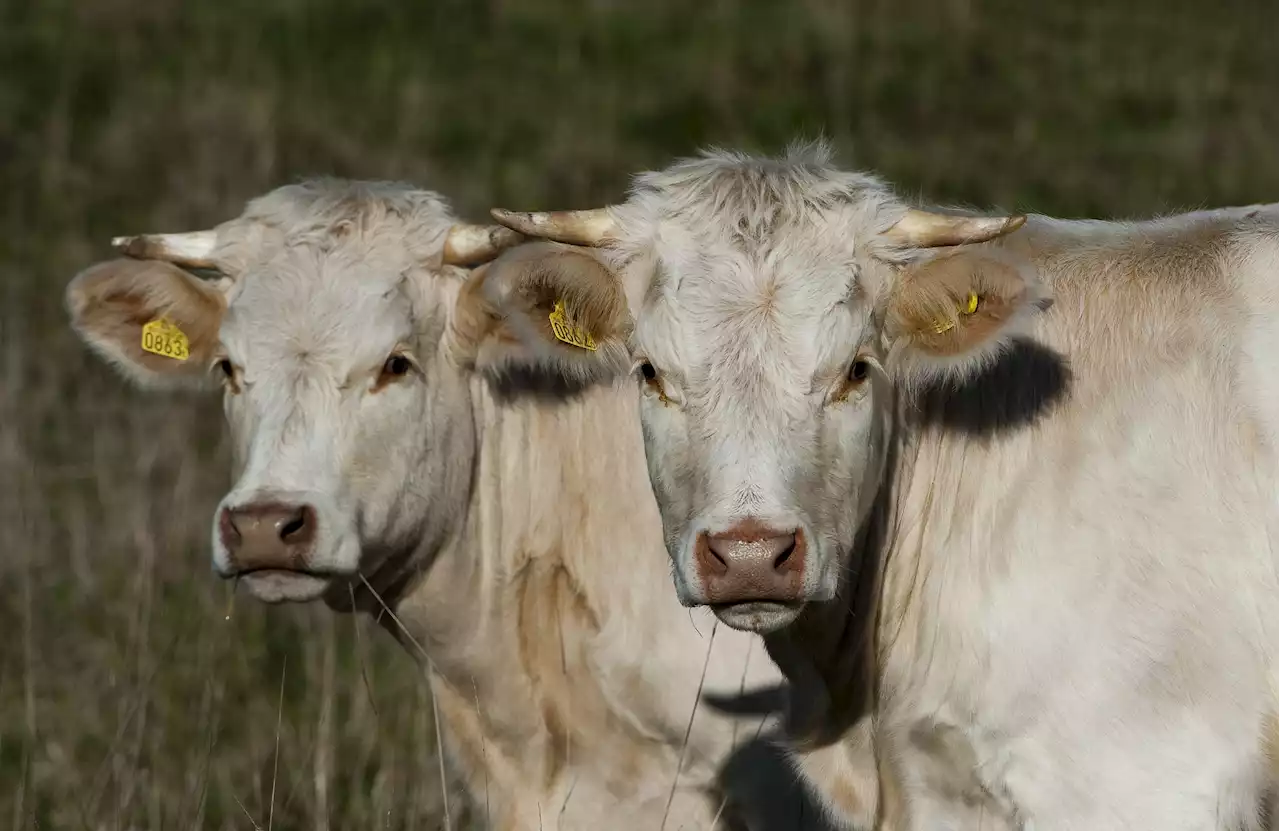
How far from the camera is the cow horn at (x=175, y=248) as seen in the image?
6578 mm

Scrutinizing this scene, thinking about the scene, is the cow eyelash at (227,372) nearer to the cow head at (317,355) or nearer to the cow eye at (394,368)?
the cow head at (317,355)

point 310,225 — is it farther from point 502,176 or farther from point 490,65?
point 490,65

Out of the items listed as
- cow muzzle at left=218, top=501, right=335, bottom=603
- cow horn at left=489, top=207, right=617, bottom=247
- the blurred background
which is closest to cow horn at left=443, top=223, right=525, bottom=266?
cow horn at left=489, top=207, right=617, bottom=247

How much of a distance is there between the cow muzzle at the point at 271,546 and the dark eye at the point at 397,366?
24.1 inches

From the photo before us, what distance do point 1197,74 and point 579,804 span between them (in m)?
13.6

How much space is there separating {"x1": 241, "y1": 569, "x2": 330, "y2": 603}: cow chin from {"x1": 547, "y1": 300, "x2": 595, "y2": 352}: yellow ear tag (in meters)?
1.04

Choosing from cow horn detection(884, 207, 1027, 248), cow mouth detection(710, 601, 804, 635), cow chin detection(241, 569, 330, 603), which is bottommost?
cow chin detection(241, 569, 330, 603)

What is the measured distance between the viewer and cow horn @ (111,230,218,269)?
6578 millimetres

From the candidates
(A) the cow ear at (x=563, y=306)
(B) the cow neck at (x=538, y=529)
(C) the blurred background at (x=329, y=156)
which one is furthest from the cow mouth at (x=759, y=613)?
(C) the blurred background at (x=329, y=156)

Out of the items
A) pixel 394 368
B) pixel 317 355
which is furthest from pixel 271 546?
pixel 394 368

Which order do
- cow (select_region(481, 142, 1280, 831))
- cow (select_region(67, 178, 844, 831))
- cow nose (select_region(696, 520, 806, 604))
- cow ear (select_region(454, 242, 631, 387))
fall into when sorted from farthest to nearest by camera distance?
cow (select_region(67, 178, 844, 831)) < cow ear (select_region(454, 242, 631, 387)) < cow (select_region(481, 142, 1280, 831)) < cow nose (select_region(696, 520, 806, 604))

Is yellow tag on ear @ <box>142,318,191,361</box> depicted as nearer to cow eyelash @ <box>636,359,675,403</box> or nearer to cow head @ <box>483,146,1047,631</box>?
cow head @ <box>483,146,1047,631</box>

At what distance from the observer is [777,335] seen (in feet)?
16.0

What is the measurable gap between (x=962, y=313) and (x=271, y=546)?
2.08 meters
